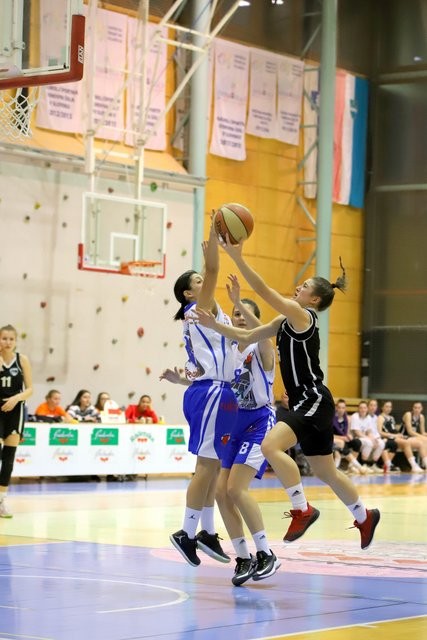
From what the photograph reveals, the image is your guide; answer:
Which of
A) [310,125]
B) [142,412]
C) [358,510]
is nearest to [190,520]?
[358,510]

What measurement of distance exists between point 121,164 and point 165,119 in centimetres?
202

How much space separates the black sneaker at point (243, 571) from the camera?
25.0ft

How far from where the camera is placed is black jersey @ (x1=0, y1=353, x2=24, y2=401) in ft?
39.5

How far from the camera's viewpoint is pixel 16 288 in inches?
829

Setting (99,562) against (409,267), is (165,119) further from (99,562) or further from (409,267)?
(99,562)

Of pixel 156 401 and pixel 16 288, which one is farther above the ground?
pixel 16 288

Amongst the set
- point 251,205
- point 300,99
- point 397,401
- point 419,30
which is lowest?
point 397,401

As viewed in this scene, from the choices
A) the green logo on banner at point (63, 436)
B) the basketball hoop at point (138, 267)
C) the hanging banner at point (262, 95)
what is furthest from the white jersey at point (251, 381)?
the hanging banner at point (262, 95)

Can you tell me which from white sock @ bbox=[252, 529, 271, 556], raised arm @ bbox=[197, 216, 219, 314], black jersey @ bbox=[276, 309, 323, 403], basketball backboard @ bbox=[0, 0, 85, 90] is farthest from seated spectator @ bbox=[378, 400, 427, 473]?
raised arm @ bbox=[197, 216, 219, 314]

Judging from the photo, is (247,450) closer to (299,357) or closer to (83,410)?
(299,357)

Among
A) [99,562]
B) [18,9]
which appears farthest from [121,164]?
[99,562]

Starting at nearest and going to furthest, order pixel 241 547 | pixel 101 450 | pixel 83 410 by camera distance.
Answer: pixel 241 547
pixel 101 450
pixel 83 410

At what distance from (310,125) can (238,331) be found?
20.3 meters

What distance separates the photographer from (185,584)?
7.68 metres
